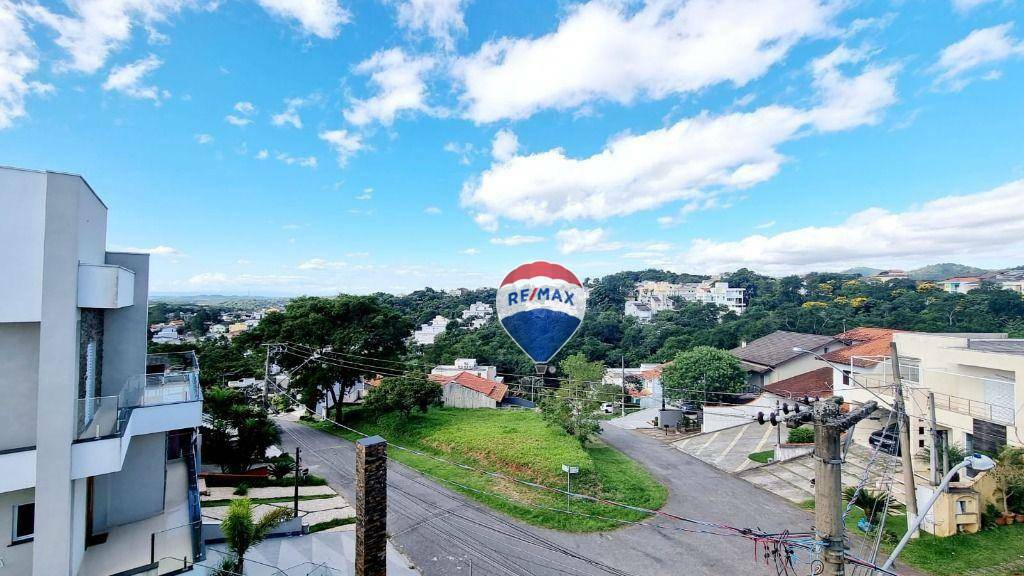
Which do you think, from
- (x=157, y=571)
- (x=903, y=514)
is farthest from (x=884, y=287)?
(x=157, y=571)

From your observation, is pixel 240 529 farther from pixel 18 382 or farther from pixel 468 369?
pixel 468 369

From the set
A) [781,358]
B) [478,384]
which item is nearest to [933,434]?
[478,384]

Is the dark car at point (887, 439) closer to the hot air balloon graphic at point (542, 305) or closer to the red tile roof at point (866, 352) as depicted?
the red tile roof at point (866, 352)

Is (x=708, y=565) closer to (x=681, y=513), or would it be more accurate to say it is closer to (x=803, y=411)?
(x=681, y=513)

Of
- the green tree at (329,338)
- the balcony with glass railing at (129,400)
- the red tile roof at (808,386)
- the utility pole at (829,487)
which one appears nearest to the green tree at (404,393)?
the green tree at (329,338)

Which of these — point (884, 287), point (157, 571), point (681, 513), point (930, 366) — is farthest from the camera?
point (884, 287)

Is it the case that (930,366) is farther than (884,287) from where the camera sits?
No

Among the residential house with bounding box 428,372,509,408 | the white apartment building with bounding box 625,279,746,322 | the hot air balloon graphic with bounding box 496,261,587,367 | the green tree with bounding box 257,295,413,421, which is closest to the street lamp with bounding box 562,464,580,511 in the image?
the hot air balloon graphic with bounding box 496,261,587,367
